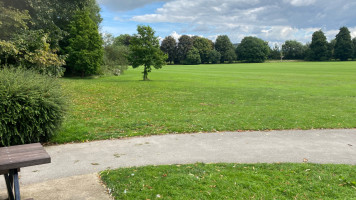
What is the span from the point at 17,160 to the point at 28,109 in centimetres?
322

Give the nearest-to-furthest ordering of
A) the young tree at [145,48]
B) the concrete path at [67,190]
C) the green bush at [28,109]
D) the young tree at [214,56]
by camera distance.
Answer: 1. the concrete path at [67,190]
2. the green bush at [28,109]
3. the young tree at [145,48]
4. the young tree at [214,56]

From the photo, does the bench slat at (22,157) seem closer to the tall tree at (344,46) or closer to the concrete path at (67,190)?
the concrete path at (67,190)

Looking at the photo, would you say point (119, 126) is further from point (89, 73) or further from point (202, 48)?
point (202, 48)

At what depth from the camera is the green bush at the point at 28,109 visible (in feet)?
20.9

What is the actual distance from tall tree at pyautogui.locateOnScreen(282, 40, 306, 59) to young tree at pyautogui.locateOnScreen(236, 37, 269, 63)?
11.7 m

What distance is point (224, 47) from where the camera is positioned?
129125mm

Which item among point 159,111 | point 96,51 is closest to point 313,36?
point 96,51

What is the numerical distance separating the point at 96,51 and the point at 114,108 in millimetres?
26147

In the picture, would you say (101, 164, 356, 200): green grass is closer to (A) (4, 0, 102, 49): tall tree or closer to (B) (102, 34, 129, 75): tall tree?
(A) (4, 0, 102, 49): tall tree

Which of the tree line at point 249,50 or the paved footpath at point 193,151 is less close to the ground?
the tree line at point 249,50

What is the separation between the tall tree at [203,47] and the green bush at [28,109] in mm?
116771

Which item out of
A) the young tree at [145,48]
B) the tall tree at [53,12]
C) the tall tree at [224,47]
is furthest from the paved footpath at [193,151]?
the tall tree at [224,47]

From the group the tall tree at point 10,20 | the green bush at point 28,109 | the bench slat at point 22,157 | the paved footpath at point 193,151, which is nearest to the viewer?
the bench slat at point 22,157

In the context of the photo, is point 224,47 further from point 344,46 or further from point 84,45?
point 84,45
